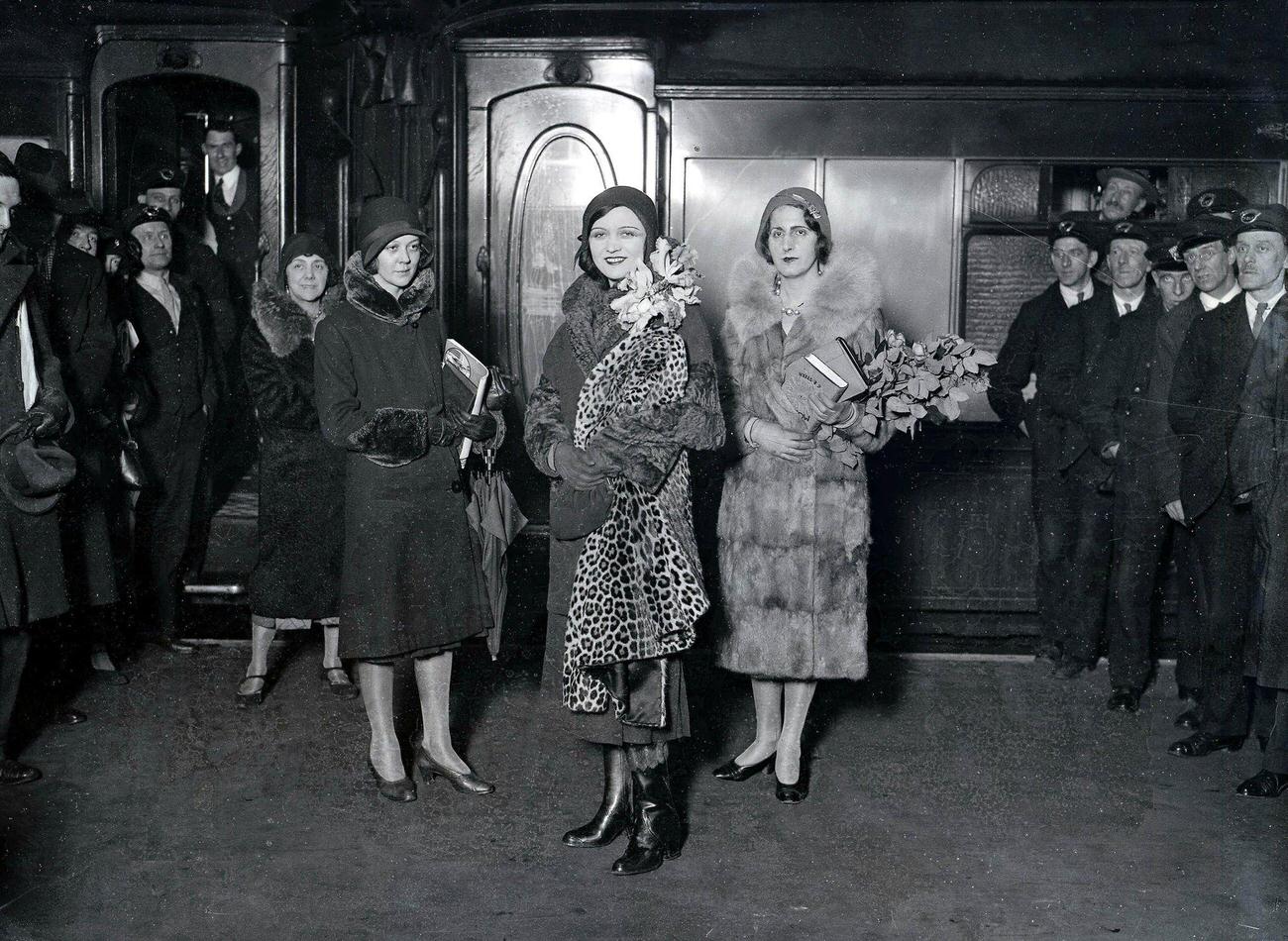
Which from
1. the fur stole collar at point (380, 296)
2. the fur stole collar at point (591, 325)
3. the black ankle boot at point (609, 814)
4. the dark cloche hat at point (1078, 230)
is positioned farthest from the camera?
the dark cloche hat at point (1078, 230)

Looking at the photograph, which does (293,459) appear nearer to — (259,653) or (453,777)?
(259,653)

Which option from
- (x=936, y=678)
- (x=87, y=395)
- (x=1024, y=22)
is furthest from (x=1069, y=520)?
(x=87, y=395)

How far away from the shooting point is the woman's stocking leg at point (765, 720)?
13.7 ft

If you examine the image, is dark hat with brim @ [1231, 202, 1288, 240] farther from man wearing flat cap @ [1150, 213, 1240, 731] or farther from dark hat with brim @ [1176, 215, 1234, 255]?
dark hat with brim @ [1176, 215, 1234, 255]

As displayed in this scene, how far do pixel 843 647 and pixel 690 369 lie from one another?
115 cm

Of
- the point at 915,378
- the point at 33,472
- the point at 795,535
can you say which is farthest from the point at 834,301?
the point at 33,472

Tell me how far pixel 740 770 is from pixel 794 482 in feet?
3.28

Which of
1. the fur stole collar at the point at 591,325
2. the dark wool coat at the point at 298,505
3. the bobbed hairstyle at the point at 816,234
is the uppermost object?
the bobbed hairstyle at the point at 816,234

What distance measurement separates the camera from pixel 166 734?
182 inches

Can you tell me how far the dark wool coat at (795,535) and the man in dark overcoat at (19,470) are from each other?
2219 millimetres

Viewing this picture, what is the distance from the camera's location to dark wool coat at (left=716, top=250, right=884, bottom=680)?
4004mm

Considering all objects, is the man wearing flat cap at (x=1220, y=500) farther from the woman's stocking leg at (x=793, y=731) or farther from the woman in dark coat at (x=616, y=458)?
the woman in dark coat at (x=616, y=458)

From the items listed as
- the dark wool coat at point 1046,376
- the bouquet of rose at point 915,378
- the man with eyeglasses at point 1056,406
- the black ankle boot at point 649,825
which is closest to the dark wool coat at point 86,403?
the black ankle boot at point 649,825

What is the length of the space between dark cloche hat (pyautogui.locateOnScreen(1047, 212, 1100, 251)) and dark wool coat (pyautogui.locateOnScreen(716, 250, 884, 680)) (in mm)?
2304
